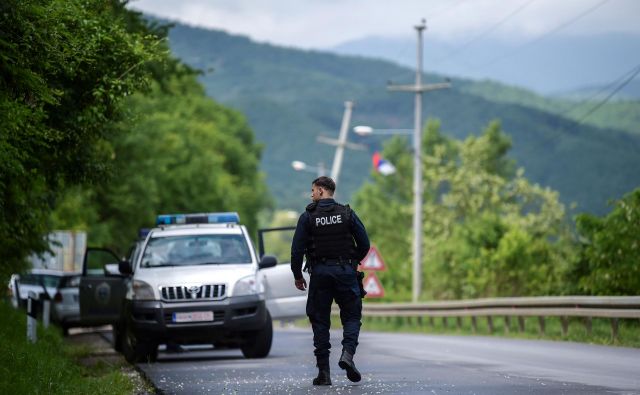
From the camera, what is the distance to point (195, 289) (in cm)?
1772

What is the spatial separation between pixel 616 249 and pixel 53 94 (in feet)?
52.7

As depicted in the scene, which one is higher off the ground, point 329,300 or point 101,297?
point 329,300

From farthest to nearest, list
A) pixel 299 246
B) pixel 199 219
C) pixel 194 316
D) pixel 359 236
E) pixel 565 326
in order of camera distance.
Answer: pixel 565 326 → pixel 199 219 → pixel 194 316 → pixel 359 236 → pixel 299 246

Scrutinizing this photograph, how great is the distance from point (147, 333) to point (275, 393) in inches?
243

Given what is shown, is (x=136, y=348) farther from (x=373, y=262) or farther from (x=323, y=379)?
(x=373, y=262)

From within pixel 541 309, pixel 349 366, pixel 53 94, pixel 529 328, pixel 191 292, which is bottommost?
pixel 529 328

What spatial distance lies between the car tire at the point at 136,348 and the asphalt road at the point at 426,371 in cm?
27

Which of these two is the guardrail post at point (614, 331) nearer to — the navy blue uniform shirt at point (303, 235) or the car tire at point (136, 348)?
the car tire at point (136, 348)

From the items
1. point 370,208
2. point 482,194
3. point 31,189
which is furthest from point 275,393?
point 370,208

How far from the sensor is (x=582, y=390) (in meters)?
→ 11.2

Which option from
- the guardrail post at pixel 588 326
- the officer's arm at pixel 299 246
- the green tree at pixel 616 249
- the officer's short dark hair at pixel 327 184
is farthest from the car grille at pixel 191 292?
the green tree at pixel 616 249

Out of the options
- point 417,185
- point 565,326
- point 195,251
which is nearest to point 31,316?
point 195,251

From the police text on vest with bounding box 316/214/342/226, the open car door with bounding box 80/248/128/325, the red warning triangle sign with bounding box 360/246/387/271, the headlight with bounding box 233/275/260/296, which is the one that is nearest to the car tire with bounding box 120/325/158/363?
the headlight with bounding box 233/275/260/296

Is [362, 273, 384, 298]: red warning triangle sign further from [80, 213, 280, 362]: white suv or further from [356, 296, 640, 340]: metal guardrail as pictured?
A: [80, 213, 280, 362]: white suv
